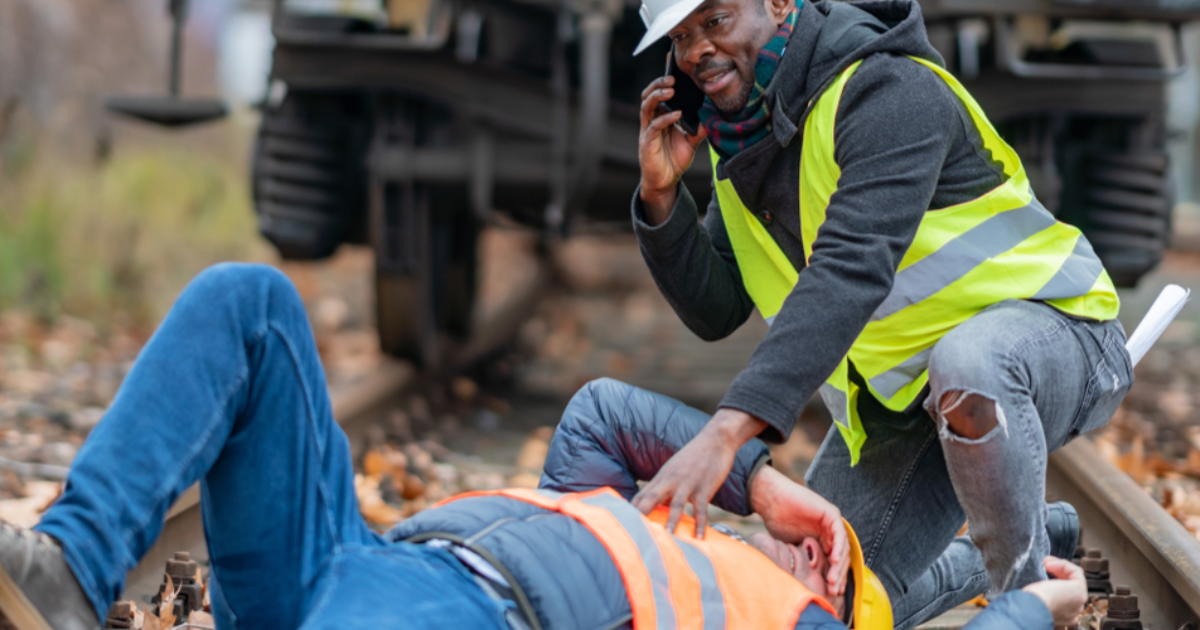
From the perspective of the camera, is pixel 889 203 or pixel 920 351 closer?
pixel 889 203

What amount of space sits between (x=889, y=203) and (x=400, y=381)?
3845 millimetres

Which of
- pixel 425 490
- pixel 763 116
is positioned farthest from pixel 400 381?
pixel 763 116

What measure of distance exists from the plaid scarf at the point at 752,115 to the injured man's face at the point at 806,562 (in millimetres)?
826

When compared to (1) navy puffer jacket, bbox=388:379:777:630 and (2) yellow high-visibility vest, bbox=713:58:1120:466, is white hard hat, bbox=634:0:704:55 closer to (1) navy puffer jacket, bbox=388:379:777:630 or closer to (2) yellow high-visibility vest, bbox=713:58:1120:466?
(2) yellow high-visibility vest, bbox=713:58:1120:466

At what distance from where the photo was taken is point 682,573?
5.94 feet

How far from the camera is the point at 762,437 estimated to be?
215 centimetres

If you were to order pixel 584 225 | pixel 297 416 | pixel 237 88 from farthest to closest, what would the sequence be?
pixel 237 88 → pixel 584 225 → pixel 297 416

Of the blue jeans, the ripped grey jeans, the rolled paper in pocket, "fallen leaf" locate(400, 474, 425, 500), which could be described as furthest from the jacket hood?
"fallen leaf" locate(400, 474, 425, 500)

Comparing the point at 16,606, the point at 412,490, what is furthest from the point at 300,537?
the point at 412,490

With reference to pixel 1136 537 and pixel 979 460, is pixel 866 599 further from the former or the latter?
pixel 1136 537

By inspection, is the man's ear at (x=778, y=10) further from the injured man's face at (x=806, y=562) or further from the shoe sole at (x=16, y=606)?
the shoe sole at (x=16, y=606)

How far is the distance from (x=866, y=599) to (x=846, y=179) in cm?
78

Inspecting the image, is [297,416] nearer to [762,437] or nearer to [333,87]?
[762,437]

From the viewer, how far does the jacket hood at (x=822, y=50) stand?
2.17 metres
